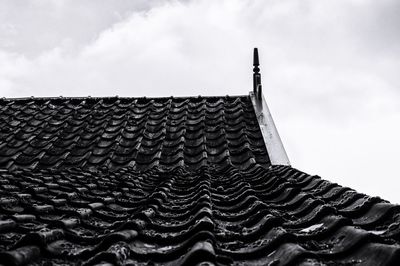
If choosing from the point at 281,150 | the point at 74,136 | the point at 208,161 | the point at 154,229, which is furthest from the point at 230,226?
the point at 74,136

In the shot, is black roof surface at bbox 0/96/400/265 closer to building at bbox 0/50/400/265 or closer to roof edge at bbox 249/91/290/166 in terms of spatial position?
building at bbox 0/50/400/265

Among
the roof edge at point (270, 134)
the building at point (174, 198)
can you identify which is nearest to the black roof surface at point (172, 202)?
the building at point (174, 198)

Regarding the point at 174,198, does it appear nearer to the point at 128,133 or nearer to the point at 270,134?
the point at 270,134

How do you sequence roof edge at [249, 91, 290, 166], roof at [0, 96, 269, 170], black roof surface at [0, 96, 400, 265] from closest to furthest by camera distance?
black roof surface at [0, 96, 400, 265] → roof edge at [249, 91, 290, 166] → roof at [0, 96, 269, 170]

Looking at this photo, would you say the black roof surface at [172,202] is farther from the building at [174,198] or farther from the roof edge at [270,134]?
the roof edge at [270,134]

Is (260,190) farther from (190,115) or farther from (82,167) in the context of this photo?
(190,115)

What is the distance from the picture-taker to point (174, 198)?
123 inches

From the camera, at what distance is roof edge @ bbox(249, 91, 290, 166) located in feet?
15.8

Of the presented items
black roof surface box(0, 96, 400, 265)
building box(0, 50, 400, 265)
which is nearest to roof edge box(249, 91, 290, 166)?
building box(0, 50, 400, 265)

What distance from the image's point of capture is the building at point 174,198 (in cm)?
179

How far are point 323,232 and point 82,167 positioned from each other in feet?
11.2

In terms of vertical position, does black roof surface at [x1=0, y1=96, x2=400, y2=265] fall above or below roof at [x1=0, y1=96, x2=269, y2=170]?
below

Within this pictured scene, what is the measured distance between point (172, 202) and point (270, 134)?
2.72 m

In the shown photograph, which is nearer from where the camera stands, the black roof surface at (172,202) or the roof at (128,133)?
the black roof surface at (172,202)
